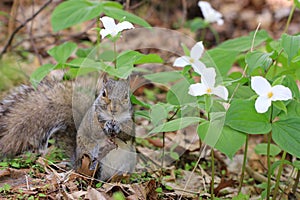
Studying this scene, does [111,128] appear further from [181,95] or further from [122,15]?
[122,15]

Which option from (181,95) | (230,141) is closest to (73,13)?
(181,95)

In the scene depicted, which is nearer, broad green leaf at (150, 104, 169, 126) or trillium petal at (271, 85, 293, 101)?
trillium petal at (271, 85, 293, 101)

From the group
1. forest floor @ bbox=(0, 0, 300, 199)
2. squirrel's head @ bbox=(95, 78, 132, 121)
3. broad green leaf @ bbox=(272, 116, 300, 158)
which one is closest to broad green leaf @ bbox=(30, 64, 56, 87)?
forest floor @ bbox=(0, 0, 300, 199)

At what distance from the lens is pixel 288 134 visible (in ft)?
5.55

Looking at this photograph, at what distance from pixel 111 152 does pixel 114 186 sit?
0.14 metres

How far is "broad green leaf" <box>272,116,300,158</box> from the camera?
1665 millimetres

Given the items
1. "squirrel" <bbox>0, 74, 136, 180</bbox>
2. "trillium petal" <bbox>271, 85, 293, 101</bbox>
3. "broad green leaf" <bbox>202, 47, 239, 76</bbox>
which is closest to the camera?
"trillium petal" <bbox>271, 85, 293, 101</bbox>

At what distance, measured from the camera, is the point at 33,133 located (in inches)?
81.1

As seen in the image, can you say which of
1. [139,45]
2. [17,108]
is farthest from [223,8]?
[17,108]

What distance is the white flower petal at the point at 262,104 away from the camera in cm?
161

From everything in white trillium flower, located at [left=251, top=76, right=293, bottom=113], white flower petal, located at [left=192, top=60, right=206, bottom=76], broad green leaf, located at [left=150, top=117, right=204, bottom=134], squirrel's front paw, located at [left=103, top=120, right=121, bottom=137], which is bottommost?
squirrel's front paw, located at [left=103, top=120, right=121, bottom=137]

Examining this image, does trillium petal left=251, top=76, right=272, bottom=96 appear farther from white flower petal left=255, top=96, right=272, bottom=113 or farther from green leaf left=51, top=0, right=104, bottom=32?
green leaf left=51, top=0, right=104, bottom=32

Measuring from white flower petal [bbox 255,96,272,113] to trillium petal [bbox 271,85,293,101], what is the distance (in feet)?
0.07

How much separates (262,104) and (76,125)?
2.79 ft
